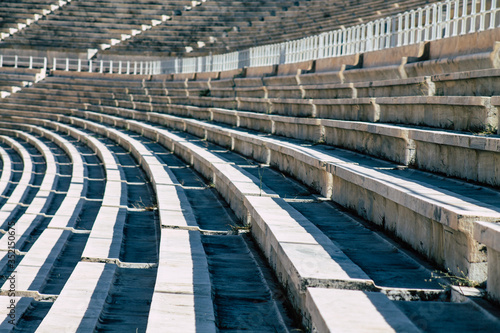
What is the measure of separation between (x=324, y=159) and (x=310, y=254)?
2.62 meters

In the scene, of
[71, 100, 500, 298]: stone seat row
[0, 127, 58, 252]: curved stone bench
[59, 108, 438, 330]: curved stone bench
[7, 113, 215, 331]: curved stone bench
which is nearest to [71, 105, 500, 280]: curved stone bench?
[71, 100, 500, 298]: stone seat row

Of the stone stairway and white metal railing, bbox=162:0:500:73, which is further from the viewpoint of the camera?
white metal railing, bbox=162:0:500:73

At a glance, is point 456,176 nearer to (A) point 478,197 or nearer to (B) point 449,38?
(A) point 478,197

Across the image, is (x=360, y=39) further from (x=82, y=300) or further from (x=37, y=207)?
(x=82, y=300)

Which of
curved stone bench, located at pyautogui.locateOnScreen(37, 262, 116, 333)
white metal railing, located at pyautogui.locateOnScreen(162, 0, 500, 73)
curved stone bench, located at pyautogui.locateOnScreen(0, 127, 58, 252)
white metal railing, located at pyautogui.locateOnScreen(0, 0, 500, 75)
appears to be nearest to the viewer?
curved stone bench, located at pyautogui.locateOnScreen(37, 262, 116, 333)

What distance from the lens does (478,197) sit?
3953 millimetres

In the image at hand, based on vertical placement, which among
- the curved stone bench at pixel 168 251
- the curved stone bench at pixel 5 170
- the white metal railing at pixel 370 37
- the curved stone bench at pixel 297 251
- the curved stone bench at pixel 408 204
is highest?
the white metal railing at pixel 370 37

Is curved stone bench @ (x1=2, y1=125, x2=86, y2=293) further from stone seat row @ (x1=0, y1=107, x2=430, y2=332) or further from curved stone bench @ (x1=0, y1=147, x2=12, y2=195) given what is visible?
curved stone bench @ (x1=0, y1=147, x2=12, y2=195)

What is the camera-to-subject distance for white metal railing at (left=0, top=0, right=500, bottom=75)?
25.0 feet

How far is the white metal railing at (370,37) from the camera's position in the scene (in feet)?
25.0

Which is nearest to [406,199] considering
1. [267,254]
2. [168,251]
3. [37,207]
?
[267,254]

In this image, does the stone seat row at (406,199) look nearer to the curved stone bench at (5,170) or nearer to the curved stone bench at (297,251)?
the curved stone bench at (297,251)

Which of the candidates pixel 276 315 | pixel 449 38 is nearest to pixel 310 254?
pixel 276 315

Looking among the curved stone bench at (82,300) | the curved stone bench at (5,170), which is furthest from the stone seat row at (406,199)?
the curved stone bench at (5,170)
